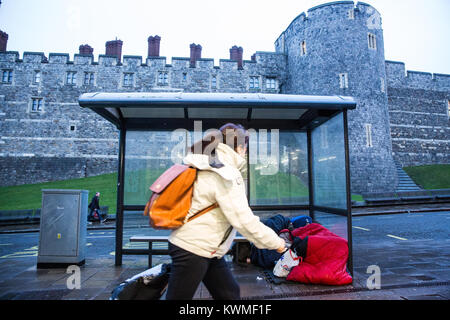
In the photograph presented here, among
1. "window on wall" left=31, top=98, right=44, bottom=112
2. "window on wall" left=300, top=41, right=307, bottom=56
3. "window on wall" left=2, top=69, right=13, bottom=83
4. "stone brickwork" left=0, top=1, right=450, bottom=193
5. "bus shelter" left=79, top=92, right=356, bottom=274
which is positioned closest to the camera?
"bus shelter" left=79, top=92, right=356, bottom=274

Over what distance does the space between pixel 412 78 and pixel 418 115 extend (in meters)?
3.74

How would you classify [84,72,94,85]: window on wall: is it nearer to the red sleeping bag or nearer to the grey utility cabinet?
the grey utility cabinet

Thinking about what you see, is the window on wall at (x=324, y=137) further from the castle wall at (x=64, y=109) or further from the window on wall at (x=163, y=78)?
the window on wall at (x=163, y=78)

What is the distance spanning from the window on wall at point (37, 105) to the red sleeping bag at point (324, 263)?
27.4 meters

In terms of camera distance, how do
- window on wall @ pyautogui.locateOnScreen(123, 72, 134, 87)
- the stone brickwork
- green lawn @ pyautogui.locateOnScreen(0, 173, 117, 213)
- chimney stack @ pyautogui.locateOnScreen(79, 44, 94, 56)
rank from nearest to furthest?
1. green lawn @ pyautogui.locateOnScreen(0, 173, 117, 213)
2. the stone brickwork
3. window on wall @ pyautogui.locateOnScreen(123, 72, 134, 87)
4. chimney stack @ pyautogui.locateOnScreen(79, 44, 94, 56)

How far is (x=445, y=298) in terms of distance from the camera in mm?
2824

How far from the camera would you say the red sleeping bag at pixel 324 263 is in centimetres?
328

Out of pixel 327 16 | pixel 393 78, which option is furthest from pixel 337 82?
pixel 393 78

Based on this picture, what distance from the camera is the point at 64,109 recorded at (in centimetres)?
2422

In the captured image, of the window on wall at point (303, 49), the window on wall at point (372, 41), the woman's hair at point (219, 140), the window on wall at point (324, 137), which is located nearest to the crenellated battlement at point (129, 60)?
the window on wall at point (303, 49)

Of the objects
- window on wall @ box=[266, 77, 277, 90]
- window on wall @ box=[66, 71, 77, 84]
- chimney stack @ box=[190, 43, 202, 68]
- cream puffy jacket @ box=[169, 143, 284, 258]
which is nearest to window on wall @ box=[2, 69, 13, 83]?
window on wall @ box=[66, 71, 77, 84]

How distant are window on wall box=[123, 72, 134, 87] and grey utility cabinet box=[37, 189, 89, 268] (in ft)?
73.0

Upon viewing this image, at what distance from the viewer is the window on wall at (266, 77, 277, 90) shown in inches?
1014

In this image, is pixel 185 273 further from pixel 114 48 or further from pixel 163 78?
pixel 114 48
